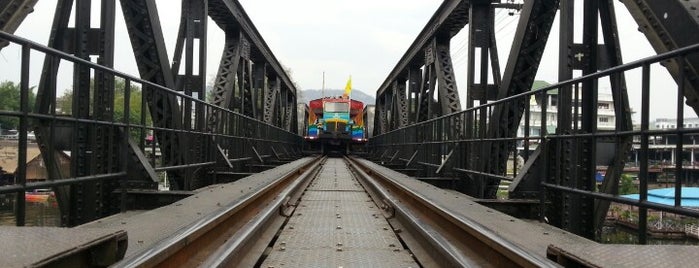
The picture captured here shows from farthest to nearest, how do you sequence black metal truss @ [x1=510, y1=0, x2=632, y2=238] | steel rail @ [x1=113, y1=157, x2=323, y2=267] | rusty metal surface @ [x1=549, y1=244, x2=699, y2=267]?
black metal truss @ [x1=510, y1=0, x2=632, y2=238] < steel rail @ [x1=113, y1=157, x2=323, y2=267] < rusty metal surface @ [x1=549, y1=244, x2=699, y2=267]

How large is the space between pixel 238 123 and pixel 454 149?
5521mm

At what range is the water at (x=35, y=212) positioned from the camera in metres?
4.41

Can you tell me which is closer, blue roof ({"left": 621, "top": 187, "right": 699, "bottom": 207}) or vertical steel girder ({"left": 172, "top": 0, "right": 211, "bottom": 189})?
blue roof ({"left": 621, "top": 187, "right": 699, "bottom": 207})

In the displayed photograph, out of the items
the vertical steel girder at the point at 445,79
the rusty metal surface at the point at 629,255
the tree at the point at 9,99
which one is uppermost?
the vertical steel girder at the point at 445,79

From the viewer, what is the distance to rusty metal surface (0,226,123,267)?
244 cm

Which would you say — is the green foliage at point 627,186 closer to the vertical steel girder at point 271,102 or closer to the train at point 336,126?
the vertical steel girder at point 271,102

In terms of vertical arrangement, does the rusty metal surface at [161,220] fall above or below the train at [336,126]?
below

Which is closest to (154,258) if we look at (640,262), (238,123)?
(640,262)

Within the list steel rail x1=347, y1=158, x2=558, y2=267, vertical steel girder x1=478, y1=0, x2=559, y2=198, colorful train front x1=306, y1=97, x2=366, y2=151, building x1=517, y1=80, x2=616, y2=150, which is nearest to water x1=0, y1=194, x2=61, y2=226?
steel rail x1=347, y1=158, x2=558, y2=267

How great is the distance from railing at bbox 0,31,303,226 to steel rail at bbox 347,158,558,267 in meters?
2.86

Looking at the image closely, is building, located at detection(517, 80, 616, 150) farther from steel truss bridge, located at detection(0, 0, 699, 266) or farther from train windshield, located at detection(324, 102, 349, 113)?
train windshield, located at detection(324, 102, 349, 113)

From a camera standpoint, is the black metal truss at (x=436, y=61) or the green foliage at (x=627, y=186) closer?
the green foliage at (x=627, y=186)

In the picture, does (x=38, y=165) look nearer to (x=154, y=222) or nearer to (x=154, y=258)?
(x=154, y=222)

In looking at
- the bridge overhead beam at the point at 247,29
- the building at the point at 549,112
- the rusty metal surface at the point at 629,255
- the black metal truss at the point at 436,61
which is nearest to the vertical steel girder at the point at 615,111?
the building at the point at 549,112
